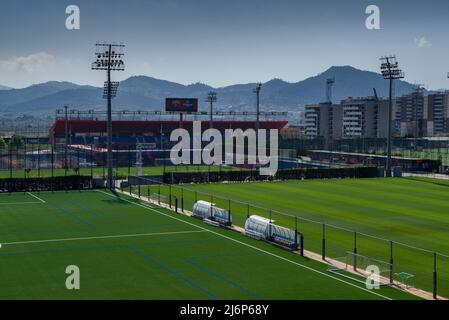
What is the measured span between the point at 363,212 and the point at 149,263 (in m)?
20.4

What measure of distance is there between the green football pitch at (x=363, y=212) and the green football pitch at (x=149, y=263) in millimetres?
3231

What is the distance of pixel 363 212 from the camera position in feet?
138

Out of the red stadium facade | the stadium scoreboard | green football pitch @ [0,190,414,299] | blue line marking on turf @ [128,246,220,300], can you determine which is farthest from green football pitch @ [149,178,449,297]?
the red stadium facade

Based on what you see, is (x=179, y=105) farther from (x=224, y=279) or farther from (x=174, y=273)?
(x=224, y=279)

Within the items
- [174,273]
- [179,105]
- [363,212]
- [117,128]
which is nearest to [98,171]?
[363,212]

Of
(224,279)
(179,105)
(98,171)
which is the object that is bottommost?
(224,279)

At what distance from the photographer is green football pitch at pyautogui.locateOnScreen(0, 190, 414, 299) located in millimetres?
22078

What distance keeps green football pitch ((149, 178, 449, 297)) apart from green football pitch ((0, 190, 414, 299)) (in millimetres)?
3231

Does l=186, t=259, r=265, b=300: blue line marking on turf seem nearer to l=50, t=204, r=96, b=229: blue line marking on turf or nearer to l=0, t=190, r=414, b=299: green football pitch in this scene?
l=0, t=190, r=414, b=299: green football pitch

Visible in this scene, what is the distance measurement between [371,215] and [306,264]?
15.7 meters

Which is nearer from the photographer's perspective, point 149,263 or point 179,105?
point 149,263

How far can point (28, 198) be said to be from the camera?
4947cm

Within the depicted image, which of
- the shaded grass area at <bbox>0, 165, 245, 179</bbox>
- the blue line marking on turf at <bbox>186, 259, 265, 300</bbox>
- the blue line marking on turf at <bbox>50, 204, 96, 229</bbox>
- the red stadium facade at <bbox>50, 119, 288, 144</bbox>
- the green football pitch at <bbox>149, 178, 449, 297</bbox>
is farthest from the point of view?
the red stadium facade at <bbox>50, 119, 288, 144</bbox>

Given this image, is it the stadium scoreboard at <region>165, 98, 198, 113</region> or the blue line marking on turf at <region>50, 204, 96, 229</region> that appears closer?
the blue line marking on turf at <region>50, 204, 96, 229</region>
